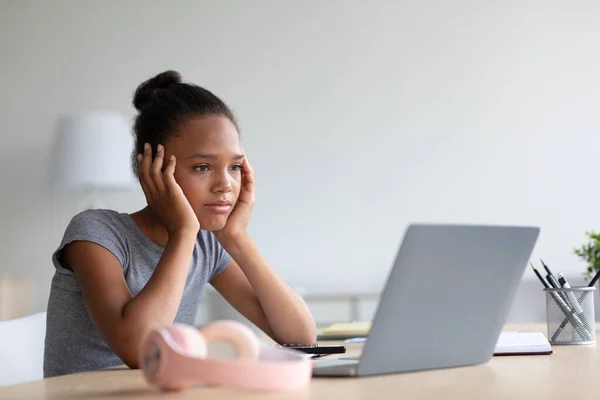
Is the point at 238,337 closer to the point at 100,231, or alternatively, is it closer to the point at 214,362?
the point at 214,362

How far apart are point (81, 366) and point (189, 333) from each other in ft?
2.78

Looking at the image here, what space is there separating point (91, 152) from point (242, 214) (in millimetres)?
1755

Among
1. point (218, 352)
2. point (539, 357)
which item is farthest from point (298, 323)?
point (218, 352)

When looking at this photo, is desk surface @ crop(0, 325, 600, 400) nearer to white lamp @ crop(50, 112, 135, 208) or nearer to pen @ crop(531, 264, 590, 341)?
pen @ crop(531, 264, 590, 341)

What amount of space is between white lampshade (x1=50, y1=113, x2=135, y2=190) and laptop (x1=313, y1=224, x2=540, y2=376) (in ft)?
8.19

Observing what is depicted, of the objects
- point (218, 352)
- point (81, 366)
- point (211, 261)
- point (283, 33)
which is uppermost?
point (283, 33)

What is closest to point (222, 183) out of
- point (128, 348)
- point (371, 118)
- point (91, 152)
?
point (128, 348)

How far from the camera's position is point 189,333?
68 cm

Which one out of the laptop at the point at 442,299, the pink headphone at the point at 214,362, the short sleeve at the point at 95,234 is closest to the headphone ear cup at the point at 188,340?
the pink headphone at the point at 214,362

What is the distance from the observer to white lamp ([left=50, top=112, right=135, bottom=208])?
128 inches

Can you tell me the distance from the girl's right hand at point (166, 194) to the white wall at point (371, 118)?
2005 mm

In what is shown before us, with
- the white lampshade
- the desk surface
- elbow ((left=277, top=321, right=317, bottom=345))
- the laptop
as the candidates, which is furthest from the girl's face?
the white lampshade

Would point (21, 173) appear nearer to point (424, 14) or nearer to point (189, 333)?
point (424, 14)

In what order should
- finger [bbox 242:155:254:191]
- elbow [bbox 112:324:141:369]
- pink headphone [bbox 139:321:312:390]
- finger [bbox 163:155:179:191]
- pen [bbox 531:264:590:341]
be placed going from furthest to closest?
finger [bbox 242:155:254:191] → finger [bbox 163:155:179:191] → pen [bbox 531:264:590:341] → elbow [bbox 112:324:141:369] → pink headphone [bbox 139:321:312:390]
